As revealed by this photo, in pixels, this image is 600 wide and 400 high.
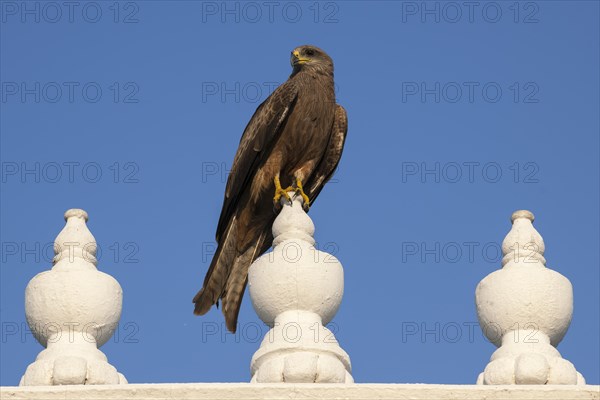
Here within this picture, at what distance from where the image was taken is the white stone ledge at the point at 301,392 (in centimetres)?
739

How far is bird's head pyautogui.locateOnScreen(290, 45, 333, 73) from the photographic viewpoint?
14352 mm

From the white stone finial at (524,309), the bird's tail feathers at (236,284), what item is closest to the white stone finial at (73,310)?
the white stone finial at (524,309)

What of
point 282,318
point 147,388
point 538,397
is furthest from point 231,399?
point 538,397

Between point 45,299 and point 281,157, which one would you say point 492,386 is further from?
point 281,157

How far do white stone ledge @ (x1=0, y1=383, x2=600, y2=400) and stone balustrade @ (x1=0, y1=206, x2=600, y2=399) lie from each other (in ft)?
0.17

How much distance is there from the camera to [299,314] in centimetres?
828

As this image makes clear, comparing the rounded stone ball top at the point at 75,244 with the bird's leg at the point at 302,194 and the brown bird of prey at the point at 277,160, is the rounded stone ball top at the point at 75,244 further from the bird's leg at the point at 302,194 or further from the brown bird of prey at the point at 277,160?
the bird's leg at the point at 302,194

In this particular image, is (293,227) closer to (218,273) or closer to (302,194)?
(218,273)

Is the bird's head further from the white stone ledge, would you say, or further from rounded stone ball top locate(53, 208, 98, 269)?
the white stone ledge

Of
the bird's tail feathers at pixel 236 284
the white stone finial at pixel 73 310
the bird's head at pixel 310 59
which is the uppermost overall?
the bird's head at pixel 310 59

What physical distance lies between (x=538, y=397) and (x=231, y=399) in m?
1.54

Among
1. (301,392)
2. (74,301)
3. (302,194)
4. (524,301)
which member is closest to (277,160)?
(302,194)

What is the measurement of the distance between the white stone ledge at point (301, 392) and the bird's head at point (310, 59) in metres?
7.16

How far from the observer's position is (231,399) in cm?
742
